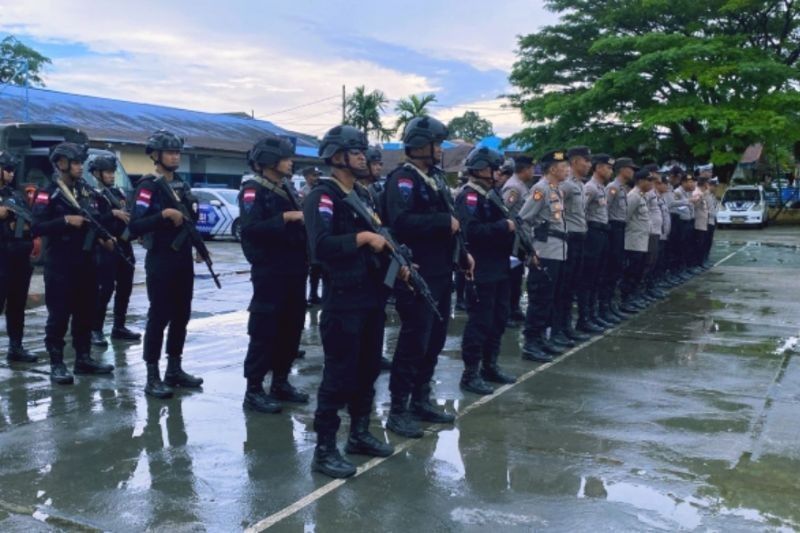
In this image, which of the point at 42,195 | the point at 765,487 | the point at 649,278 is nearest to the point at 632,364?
the point at 765,487

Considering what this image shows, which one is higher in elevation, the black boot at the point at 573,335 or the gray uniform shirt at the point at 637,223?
the gray uniform shirt at the point at 637,223

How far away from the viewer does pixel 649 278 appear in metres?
11.4

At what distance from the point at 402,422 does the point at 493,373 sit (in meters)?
1.59

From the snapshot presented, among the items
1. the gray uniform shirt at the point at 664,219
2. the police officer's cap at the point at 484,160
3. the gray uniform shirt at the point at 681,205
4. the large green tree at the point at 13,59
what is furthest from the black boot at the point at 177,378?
the large green tree at the point at 13,59

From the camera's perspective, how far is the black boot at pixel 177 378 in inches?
241

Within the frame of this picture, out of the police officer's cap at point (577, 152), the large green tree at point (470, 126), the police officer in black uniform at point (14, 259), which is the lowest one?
the police officer in black uniform at point (14, 259)

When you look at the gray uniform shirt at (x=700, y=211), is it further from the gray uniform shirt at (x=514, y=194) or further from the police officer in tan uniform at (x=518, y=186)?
the gray uniform shirt at (x=514, y=194)

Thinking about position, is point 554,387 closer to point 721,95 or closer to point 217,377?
point 217,377

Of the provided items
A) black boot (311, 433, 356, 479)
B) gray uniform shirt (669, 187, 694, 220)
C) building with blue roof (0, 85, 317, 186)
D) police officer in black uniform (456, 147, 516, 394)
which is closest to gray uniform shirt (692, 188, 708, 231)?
gray uniform shirt (669, 187, 694, 220)

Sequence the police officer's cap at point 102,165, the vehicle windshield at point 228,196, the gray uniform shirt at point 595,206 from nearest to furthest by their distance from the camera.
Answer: the police officer's cap at point 102,165 → the gray uniform shirt at point 595,206 → the vehicle windshield at point 228,196

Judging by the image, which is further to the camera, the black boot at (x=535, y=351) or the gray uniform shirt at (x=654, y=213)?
the gray uniform shirt at (x=654, y=213)

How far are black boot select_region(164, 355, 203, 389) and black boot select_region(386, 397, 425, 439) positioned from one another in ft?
5.93

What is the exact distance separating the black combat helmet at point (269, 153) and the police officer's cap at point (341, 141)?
3.55ft

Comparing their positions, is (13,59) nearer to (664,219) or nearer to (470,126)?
(664,219)
